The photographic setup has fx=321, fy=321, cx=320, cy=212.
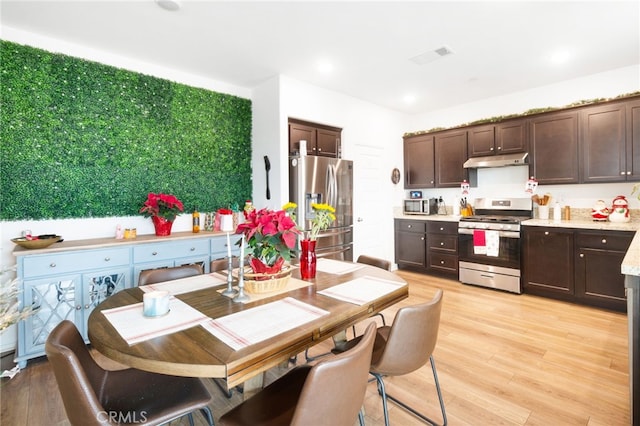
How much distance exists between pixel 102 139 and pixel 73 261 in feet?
3.95

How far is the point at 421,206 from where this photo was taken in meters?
5.29

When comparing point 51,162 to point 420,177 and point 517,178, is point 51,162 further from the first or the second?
point 517,178

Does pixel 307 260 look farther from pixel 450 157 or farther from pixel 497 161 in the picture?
pixel 450 157

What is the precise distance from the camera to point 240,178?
415cm

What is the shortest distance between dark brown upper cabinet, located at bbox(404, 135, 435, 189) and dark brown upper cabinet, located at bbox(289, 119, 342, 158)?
1.62 m

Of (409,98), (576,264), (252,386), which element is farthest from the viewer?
(409,98)

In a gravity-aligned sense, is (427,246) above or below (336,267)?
below

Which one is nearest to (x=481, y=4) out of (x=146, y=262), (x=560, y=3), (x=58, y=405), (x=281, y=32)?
(x=560, y=3)

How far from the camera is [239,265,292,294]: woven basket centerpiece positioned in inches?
67.2

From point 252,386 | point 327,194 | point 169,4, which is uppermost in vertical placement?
point 169,4

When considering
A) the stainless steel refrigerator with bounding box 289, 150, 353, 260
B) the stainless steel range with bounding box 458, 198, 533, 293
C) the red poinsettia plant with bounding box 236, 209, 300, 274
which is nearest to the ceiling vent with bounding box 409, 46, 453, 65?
the stainless steel refrigerator with bounding box 289, 150, 353, 260

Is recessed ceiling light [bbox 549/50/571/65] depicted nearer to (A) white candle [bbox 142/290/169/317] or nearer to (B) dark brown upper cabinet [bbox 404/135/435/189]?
(B) dark brown upper cabinet [bbox 404/135/435/189]

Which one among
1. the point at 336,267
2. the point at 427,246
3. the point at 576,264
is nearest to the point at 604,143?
the point at 576,264

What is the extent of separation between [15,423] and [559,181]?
A: 5456 millimetres
